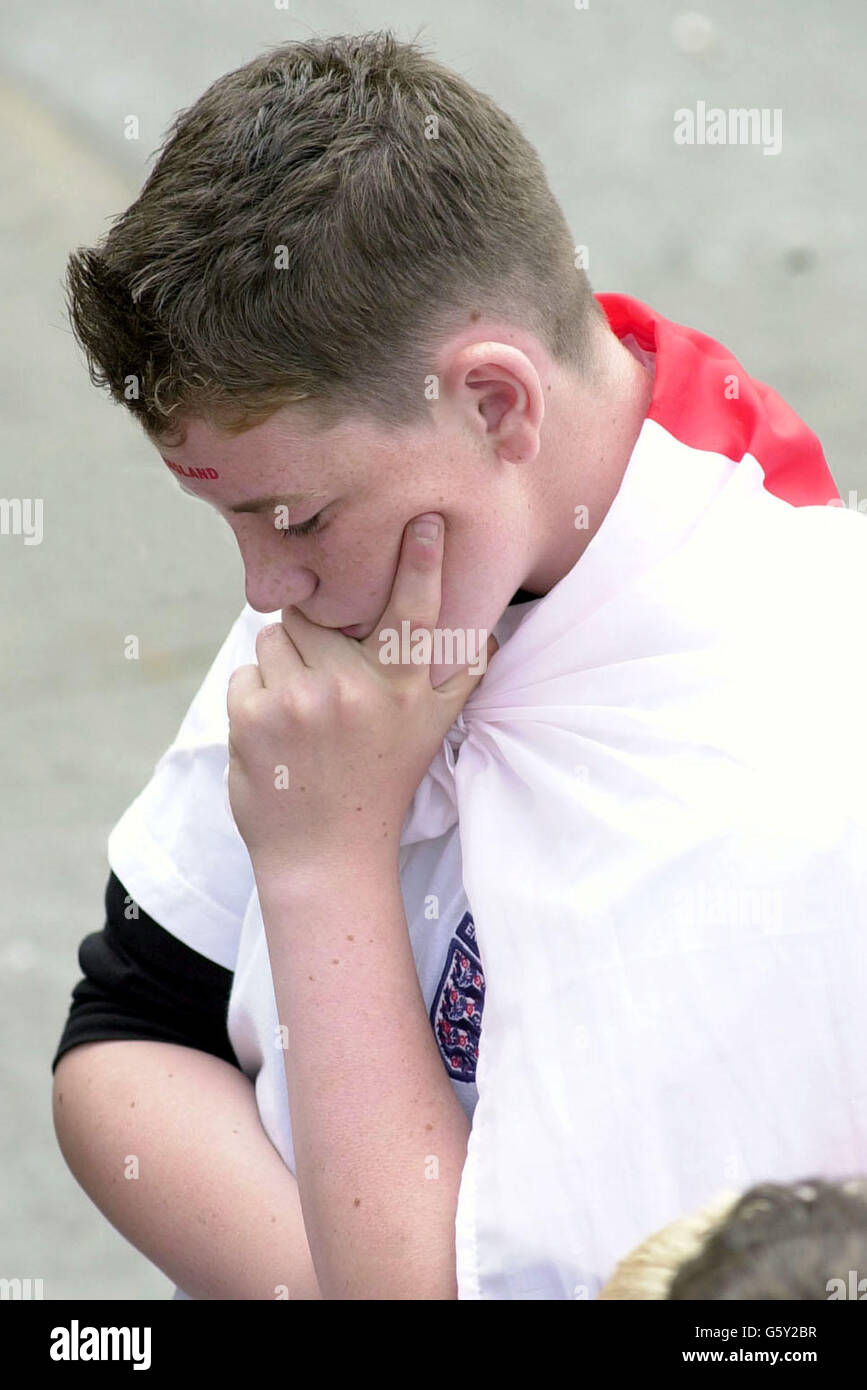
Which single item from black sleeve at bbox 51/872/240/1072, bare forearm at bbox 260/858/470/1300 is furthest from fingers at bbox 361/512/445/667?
black sleeve at bbox 51/872/240/1072

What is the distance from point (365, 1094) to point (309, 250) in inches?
30.7

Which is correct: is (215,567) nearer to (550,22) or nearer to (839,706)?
(550,22)

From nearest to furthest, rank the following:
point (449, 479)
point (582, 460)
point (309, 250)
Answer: point (309, 250) → point (449, 479) → point (582, 460)

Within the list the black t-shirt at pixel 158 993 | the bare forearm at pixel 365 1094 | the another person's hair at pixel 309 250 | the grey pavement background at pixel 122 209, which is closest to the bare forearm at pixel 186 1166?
the black t-shirt at pixel 158 993

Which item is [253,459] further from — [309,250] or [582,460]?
[582,460]

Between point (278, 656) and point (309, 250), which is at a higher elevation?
point (309, 250)

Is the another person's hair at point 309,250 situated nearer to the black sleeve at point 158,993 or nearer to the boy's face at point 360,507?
the boy's face at point 360,507

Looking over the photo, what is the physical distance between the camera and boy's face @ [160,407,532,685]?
1533 mm

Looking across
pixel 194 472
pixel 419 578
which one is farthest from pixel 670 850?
pixel 194 472

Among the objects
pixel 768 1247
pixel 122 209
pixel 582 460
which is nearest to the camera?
pixel 768 1247

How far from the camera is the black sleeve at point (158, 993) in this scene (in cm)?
187

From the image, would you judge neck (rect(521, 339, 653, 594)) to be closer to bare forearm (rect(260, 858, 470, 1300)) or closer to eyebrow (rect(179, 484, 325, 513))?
eyebrow (rect(179, 484, 325, 513))

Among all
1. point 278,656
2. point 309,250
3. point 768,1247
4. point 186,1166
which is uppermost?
point 309,250

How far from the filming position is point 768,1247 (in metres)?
0.89
